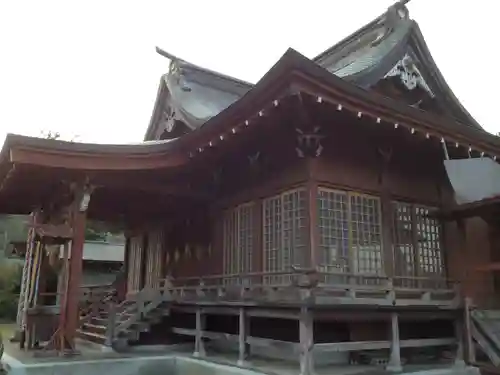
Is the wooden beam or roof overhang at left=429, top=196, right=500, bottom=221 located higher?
roof overhang at left=429, top=196, right=500, bottom=221

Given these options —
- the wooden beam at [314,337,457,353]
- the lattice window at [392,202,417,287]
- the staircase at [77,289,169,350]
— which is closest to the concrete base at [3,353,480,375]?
the wooden beam at [314,337,457,353]

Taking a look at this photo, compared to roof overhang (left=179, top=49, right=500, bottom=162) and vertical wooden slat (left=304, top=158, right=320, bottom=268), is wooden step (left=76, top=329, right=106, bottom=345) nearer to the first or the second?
roof overhang (left=179, top=49, right=500, bottom=162)

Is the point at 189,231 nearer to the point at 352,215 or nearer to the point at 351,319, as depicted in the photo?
the point at 352,215

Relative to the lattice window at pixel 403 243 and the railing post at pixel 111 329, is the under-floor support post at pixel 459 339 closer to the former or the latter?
the lattice window at pixel 403 243

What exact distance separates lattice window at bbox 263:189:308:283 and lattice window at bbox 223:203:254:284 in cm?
56

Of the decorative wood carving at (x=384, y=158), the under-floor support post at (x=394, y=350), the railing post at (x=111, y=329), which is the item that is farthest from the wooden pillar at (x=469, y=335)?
the railing post at (x=111, y=329)

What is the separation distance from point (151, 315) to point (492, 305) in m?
7.26

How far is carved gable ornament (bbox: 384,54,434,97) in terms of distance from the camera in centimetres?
1038

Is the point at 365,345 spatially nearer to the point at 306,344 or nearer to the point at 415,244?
the point at 306,344

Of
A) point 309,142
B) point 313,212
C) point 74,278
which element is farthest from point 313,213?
point 74,278

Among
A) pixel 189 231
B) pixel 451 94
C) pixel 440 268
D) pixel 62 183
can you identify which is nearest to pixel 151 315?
pixel 189 231

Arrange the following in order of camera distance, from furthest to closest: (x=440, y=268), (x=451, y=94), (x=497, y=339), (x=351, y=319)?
(x=451, y=94)
(x=440, y=268)
(x=497, y=339)
(x=351, y=319)

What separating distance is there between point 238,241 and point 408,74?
203 inches

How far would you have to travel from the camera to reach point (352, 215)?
8734 mm
